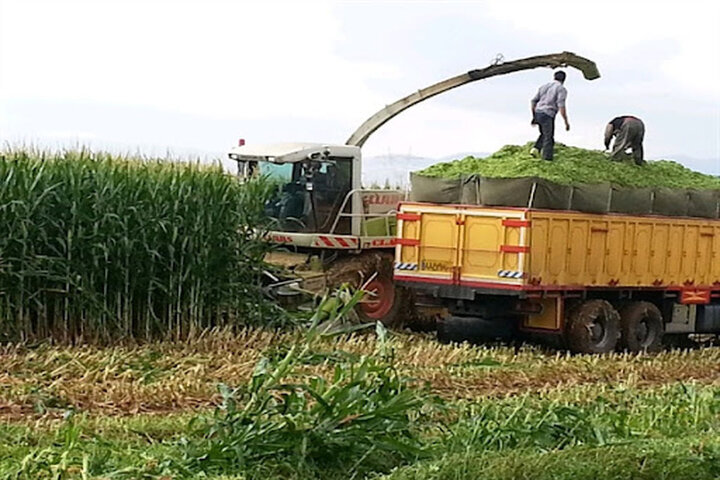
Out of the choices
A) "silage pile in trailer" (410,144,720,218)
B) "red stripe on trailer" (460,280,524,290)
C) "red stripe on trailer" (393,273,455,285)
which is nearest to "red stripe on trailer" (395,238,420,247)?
"red stripe on trailer" (393,273,455,285)

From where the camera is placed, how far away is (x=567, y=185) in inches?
626

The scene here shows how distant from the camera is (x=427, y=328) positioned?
18.6 meters

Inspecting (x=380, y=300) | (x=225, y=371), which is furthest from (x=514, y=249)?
(x=225, y=371)

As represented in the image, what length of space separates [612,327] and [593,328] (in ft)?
1.31

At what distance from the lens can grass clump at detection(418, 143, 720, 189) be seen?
16031mm

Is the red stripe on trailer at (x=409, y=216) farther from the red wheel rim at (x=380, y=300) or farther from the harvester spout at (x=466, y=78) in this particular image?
the harvester spout at (x=466, y=78)

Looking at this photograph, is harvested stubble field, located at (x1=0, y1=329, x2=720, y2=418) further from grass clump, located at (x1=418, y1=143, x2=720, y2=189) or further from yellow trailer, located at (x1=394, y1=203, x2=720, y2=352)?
grass clump, located at (x1=418, y1=143, x2=720, y2=189)

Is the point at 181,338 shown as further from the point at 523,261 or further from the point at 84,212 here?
the point at 523,261

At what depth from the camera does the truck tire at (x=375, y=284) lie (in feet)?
58.0

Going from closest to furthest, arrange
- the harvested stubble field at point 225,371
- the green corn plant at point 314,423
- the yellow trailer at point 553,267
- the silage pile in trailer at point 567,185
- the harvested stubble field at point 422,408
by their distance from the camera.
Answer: the green corn plant at point 314,423 → the harvested stubble field at point 422,408 → the harvested stubble field at point 225,371 → the yellow trailer at point 553,267 → the silage pile in trailer at point 567,185

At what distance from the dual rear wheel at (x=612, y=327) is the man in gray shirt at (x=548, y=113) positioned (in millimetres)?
2080

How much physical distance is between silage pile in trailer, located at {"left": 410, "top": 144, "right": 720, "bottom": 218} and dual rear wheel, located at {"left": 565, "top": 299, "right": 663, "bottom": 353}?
128 centimetres

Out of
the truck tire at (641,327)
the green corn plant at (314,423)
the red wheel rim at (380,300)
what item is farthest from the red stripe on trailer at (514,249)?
the green corn plant at (314,423)

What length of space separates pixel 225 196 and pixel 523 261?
12.0 feet
